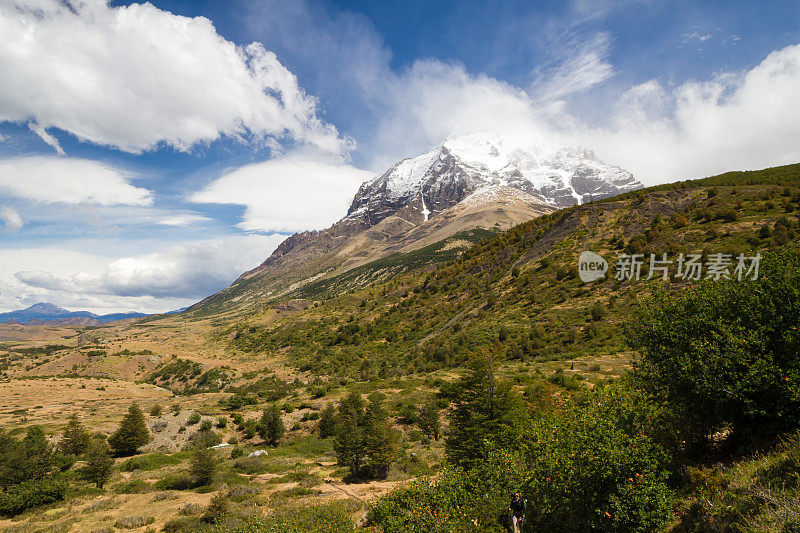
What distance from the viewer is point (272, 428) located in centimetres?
3228

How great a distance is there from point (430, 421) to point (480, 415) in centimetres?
1309

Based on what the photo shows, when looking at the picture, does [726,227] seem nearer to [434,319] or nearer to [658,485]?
[434,319]

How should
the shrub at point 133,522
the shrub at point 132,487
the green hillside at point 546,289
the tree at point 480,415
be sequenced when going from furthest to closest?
the green hillside at point 546,289
the shrub at point 132,487
the tree at point 480,415
the shrub at point 133,522

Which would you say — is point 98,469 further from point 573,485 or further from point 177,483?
point 573,485

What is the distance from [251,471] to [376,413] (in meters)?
10.1

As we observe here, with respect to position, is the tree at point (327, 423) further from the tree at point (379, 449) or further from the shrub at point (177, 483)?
the shrub at point (177, 483)

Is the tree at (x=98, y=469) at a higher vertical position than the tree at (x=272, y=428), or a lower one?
higher

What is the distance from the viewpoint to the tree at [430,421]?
29991 mm

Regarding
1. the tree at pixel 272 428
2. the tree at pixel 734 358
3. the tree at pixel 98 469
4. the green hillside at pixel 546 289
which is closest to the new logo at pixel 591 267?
the green hillside at pixel 546 289

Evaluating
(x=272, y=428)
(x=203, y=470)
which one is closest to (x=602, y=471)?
(x=203, y=470)

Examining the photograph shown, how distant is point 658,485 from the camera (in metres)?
8.99

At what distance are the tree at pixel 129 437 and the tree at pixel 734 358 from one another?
127 feet

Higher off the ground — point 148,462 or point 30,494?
point 30,494

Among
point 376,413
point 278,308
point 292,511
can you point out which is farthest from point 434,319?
A: point 278,308
